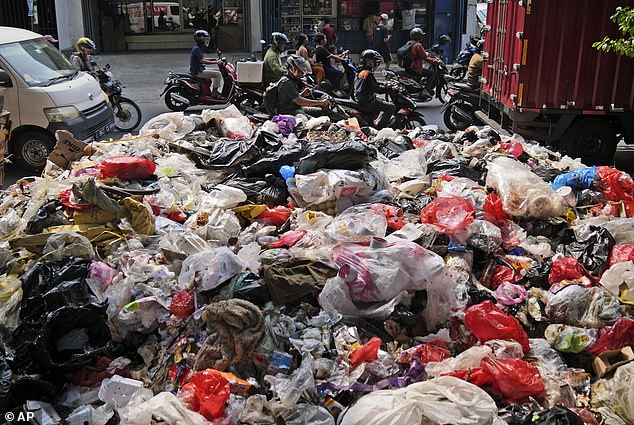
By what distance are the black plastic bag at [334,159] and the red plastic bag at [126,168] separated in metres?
1.37

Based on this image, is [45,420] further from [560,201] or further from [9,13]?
[9,13]

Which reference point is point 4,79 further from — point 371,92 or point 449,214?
point 449,214

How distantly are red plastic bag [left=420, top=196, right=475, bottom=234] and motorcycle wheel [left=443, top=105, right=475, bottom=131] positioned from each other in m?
5.84

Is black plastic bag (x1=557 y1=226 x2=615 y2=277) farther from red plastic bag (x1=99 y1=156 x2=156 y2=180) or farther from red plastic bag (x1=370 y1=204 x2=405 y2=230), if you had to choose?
red plastic bag (x1=99 y1=156 x2=156 y2=180)

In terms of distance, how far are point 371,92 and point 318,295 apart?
6.60m

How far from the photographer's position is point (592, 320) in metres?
4.57

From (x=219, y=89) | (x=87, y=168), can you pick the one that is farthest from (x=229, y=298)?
(x=219, y=89)

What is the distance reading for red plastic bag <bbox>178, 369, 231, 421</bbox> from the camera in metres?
3.66

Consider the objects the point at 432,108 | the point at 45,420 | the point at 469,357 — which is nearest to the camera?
the point at 45,420

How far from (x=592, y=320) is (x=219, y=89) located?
Answer: 9.39m

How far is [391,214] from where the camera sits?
19.1 ft

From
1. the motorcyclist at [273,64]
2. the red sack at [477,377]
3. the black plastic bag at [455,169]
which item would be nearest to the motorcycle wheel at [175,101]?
the motorcyclist at [273,64]

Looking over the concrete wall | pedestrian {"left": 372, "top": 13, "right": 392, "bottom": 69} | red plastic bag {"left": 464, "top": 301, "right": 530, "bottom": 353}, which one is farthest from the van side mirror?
pedestrian {"left": 372, "top": 13, "right": 392, "bottom": 69}

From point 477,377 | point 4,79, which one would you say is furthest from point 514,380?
point 4,79
